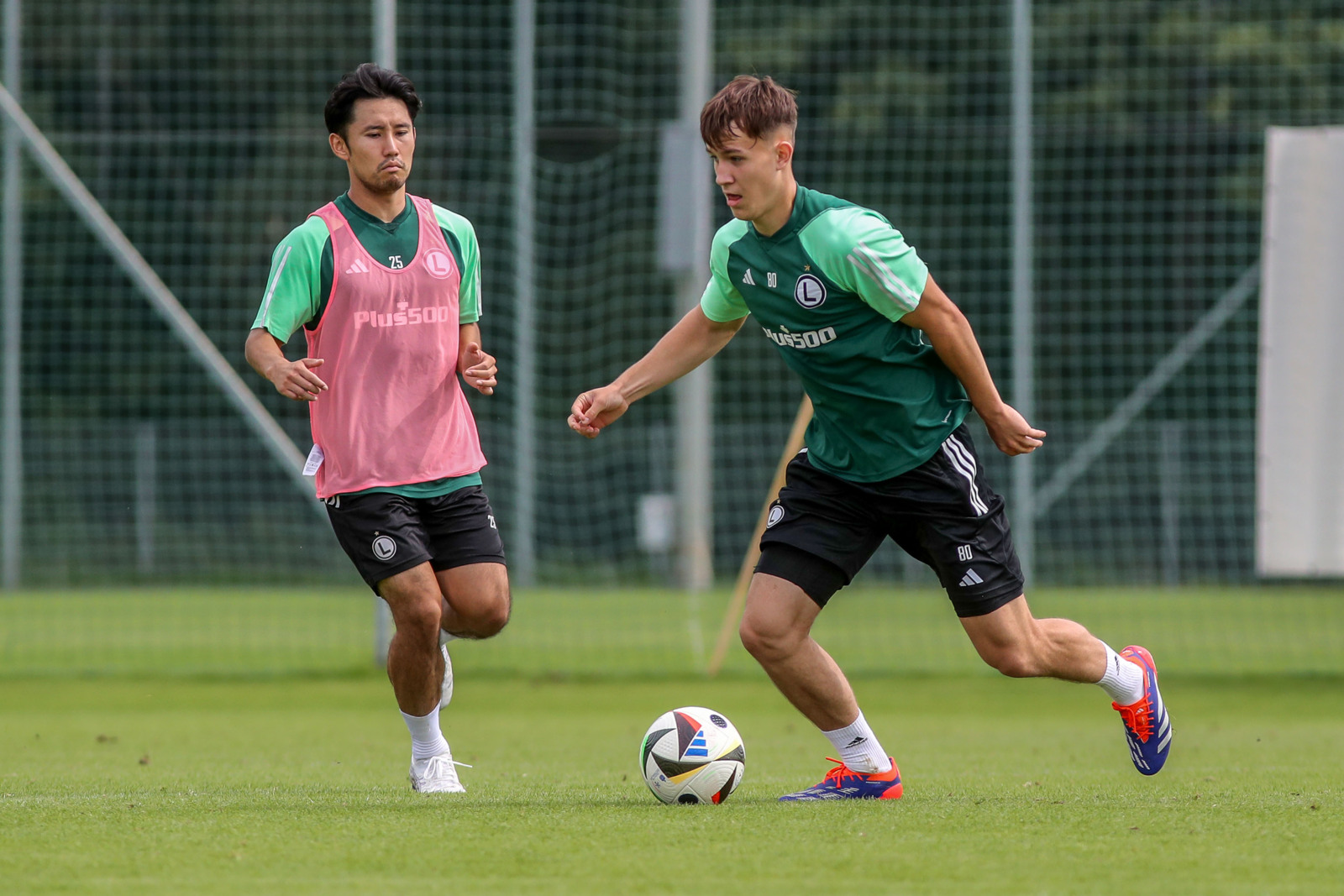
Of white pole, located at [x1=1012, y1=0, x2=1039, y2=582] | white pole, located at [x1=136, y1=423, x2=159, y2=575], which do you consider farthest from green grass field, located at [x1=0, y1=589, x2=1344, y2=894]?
white pole, located at [x1=136, y1=423, x2=159, y2=575]

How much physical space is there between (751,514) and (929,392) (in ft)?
45.9

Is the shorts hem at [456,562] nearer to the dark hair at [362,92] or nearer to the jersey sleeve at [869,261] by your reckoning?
the dark hair at [362,92]

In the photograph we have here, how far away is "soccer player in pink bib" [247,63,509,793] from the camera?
5.33 metres

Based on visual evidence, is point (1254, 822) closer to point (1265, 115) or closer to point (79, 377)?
point (1265, 115)

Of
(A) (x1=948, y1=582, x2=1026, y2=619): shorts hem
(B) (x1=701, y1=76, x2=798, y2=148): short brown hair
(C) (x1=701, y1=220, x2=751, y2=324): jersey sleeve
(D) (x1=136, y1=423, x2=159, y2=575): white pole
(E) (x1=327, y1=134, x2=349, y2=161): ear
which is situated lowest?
(D) (x1=136, y1=423, x2=159, y2=575): white pole

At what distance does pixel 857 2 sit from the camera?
1977 cm

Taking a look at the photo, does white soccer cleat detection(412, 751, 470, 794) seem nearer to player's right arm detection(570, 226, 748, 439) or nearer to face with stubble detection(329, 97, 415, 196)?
player's right arm detection(570, 226, 748, 439)

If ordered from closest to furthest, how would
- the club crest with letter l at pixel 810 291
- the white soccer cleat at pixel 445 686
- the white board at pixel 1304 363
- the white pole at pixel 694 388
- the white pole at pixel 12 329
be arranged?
the club crest with letter l at pixel 810 291 < the white soccer cleat at pixel 445 686 < the white board at pixel 1304 363 < the white pole at pixel 12 329 < the white pole at pixel 694 388

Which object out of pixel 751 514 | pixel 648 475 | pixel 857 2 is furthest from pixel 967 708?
pixel 857 2

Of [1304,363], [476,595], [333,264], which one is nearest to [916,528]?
[476,595]

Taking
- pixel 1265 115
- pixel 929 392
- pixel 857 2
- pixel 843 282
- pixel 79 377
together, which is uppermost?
pixel 857 2

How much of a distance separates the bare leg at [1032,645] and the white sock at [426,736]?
1761 mm

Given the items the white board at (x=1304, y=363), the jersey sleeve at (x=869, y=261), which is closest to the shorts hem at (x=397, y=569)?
the jersey sleeve at (x=869, y=261)

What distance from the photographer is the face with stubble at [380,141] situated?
540cm
